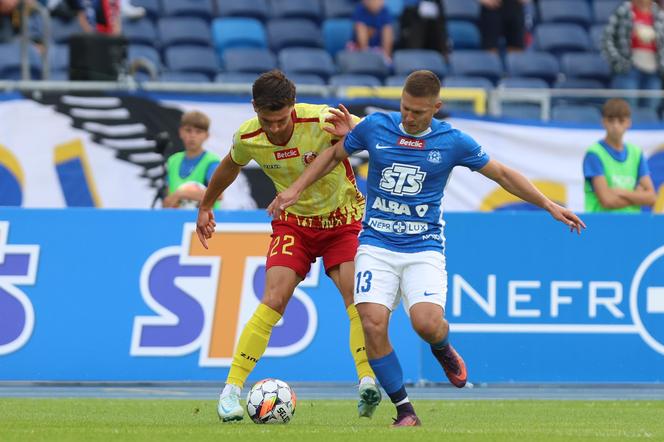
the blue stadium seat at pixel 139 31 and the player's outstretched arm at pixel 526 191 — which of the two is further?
the blue stadium seat at pixel 139 31

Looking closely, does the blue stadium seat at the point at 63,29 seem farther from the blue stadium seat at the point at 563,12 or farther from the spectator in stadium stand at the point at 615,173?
the spectator in stadium stand at the point at 615,173

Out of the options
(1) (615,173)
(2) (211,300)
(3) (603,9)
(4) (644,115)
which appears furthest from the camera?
(3) (603,9)

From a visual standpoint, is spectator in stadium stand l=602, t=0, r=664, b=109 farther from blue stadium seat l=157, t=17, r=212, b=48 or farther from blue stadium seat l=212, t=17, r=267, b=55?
blue stadium seat l=157, t=17, r=212, b=48

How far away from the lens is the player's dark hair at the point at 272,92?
8.66 m

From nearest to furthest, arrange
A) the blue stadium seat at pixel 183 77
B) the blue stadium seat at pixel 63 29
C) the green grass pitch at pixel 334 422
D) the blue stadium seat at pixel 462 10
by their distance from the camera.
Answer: the green grass pitch at pixel 334 422
the blue stadium seat at pixel 183 77
the blue stadium seat at pixel 63 29
the blue stadium seat at pixel 462 10

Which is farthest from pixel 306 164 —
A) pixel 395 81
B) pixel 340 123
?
pixel 395 81

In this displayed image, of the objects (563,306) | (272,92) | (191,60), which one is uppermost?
(272,92)

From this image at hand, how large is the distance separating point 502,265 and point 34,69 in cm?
780

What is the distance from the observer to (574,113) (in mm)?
18188

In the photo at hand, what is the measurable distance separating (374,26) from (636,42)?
141 inches

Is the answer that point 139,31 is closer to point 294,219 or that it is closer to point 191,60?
point 191,60

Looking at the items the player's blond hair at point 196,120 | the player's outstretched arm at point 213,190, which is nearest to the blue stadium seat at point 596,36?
the player's blond hair at point 196,120

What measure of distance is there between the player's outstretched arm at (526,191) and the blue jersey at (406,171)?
8 centimetres

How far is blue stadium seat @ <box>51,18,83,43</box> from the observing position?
1944 centimetres
